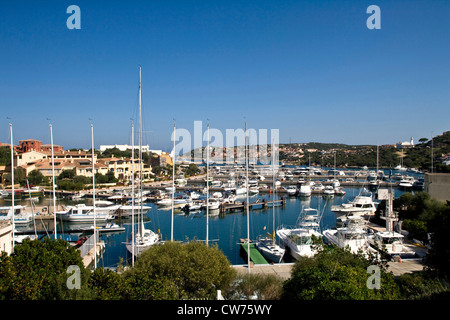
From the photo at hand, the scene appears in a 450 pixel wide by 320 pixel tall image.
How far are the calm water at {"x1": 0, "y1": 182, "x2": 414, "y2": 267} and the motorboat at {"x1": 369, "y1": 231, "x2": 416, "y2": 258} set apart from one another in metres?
7.09

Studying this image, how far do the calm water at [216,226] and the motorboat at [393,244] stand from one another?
7087 millimetres

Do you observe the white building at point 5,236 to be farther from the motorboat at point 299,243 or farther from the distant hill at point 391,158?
the distant hill at point 391,158

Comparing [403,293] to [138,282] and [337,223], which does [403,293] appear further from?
[337,223]

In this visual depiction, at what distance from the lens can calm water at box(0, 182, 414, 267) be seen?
19328 millimetres

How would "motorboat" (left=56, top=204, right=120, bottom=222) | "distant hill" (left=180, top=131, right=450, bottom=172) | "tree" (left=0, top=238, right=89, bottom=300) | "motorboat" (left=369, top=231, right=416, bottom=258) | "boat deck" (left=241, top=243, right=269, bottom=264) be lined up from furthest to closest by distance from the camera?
"distant hill" (left=180, top=131, right=450, bottom=172), "motorboat" (left=56, top=204, right=120, bottom=222), "boat deck" (left=241, top=243, right=269, bottom=264), "motorboat" (left=369, top=231, right=416, bottom=258), "tree" (left=0, top=238, right=89, bottom=300)

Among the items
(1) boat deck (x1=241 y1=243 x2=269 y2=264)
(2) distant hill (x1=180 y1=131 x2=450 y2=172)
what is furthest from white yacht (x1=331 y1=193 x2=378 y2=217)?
(2) distant hill (x1=180 y1=131 x2=450 y2=172)

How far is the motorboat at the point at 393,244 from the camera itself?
15859 millimetres

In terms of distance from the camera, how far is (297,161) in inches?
4023

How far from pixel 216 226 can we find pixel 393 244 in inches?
557

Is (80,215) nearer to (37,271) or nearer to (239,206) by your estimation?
(239,206)

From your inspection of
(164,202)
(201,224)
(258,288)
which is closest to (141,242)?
(258,288)

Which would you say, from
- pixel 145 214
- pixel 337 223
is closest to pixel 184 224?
pixel 145 214

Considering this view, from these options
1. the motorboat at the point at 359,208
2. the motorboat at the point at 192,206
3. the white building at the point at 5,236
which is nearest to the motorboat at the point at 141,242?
the white building at the point at 5,236

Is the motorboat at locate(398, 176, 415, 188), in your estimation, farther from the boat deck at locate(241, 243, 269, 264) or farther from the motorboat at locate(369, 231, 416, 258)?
the boat deck at locate(241, 243, 269, 264)
